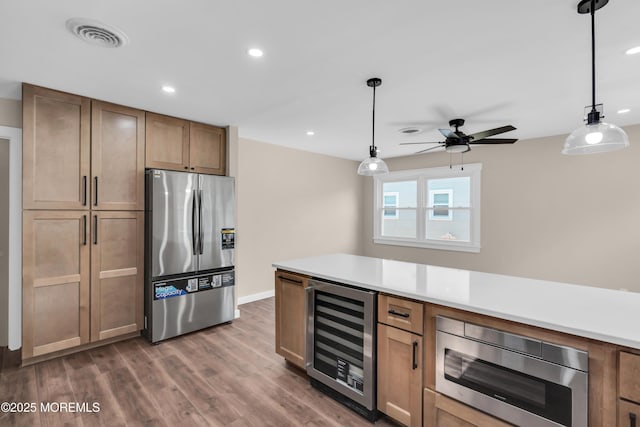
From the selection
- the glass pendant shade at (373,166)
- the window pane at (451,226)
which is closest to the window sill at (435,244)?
the window pane at (451,226)

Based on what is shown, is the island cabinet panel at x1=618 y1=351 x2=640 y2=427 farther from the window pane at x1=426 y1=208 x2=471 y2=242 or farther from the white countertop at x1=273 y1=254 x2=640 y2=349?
the window pane at x1=426 y1=208 x2=471 y2=242

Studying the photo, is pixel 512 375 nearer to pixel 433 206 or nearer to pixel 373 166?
pixel 373 166

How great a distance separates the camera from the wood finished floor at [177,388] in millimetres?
2104

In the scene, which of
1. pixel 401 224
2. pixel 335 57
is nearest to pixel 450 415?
pixel 335 57

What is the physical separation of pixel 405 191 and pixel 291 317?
14.1 ft

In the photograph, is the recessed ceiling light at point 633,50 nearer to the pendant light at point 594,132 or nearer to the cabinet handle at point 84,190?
the pendant light at point 594,132

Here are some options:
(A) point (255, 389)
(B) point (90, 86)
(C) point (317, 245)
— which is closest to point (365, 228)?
(C) point (317, 245)

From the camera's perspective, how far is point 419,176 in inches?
235

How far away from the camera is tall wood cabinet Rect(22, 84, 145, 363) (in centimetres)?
275

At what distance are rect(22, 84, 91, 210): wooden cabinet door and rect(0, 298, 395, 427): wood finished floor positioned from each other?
1.51 m

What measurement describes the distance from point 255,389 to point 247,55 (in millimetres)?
2597

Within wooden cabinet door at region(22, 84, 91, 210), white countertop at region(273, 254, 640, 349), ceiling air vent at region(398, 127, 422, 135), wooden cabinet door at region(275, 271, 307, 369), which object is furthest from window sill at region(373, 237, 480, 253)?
wooden cabinet door at region(22, 84, 91, 210)

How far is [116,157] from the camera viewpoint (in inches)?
127

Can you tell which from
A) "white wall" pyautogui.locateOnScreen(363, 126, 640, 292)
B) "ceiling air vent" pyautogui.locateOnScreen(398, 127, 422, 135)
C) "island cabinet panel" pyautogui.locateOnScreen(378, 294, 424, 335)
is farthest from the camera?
"ceiling air vent" pyautogui.locateOnScreen(398, 127, 422, 135)
